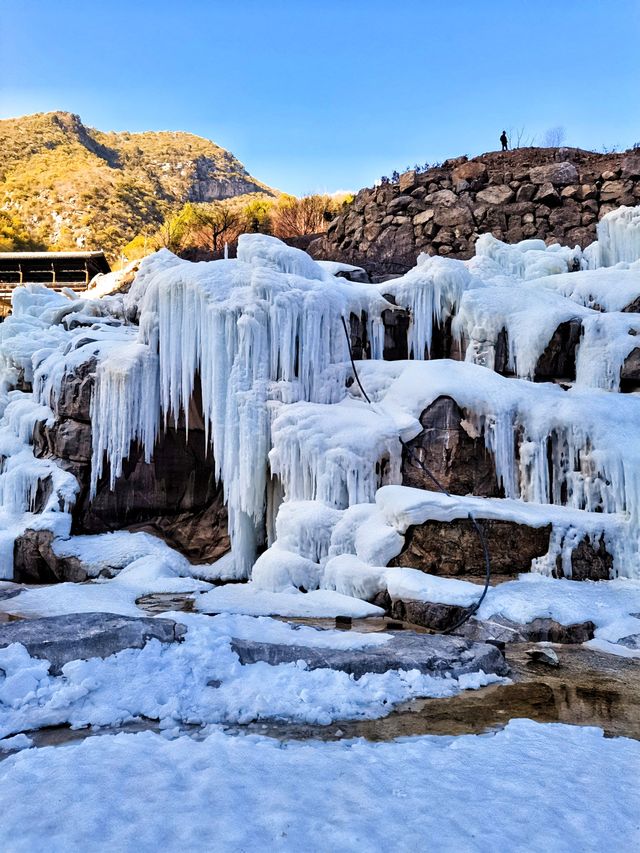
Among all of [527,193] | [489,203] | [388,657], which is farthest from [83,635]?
[527,193]

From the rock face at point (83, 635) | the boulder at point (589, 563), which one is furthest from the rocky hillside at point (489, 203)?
the rock face at point (83, 635)

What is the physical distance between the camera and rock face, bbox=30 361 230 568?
9977 mm

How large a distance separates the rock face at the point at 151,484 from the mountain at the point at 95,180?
33546 millimetres

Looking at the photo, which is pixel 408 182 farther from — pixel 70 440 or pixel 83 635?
pixel 83 635

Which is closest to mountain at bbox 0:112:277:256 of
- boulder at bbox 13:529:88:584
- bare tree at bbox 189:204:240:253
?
bare tree at bbox 189:204:240:253

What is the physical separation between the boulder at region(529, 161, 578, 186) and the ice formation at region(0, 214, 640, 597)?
18.4 feet

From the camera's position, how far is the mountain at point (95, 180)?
45.2 meters

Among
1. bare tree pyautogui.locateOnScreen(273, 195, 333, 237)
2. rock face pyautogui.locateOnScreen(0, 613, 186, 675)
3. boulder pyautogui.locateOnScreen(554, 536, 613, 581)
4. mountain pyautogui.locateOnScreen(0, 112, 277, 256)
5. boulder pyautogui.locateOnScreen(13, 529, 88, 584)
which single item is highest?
mountain pyautogui.locateOnScreen(0, 112, 277, 256)

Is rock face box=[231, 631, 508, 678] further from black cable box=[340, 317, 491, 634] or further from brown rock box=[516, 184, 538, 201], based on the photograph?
brown rock box=[516, 184, 538, 201]

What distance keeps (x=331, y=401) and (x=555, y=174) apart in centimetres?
1164

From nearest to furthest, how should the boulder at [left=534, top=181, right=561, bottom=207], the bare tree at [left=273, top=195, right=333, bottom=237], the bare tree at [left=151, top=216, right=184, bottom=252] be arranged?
1. the boulder at [left=534, top=181, right=561, bottom=207]
2. the bare tree at [left=273, top=195, right=333, bottom=237]
3. the bare tree at [left=151, top=216, right=184, bottom=252]

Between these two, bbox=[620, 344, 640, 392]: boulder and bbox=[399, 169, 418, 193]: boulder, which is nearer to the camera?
bbox=[620, 344, 640, 392]: boulder

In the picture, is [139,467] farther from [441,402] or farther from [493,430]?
[493,430]

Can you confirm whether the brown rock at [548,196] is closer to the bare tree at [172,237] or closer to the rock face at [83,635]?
the rock face at [83,635]
